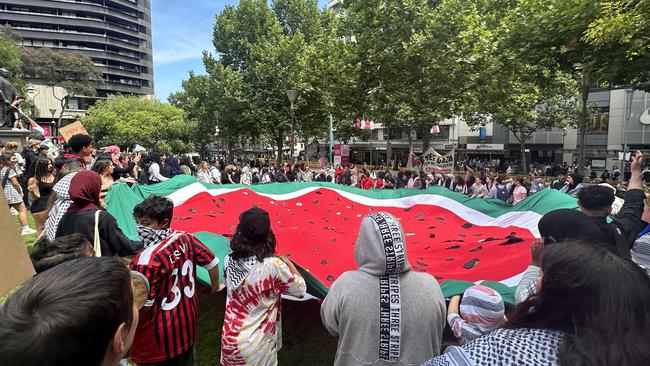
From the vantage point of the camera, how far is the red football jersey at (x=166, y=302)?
2.67m

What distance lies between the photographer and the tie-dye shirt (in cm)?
280

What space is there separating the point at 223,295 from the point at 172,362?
3307 mm

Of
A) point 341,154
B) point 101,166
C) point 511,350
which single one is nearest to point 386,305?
point 511,350

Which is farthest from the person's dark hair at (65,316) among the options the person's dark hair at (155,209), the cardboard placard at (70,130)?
the cardboard placard at (70,130)

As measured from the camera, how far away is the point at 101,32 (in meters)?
78.4

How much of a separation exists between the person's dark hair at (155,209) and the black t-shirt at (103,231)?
49 centimetres

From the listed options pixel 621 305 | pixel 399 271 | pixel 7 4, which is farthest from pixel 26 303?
pixel 7 4

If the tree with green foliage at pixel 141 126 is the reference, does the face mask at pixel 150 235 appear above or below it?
below

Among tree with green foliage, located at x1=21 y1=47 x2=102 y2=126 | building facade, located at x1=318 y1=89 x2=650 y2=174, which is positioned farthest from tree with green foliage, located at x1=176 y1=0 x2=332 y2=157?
tree with green foliage, located at x1=21 y1=47 x2=102 y2=126

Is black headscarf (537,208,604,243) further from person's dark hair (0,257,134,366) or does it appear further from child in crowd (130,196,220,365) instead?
person's dark hair (0,257,134,366)

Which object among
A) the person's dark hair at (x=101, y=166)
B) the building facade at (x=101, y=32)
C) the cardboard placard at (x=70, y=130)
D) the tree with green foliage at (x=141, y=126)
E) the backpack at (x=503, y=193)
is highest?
the building facade at (x=101, y=32)

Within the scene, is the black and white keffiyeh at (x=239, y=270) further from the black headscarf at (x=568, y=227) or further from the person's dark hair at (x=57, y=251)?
the black headscarf at (x=568, y=227)

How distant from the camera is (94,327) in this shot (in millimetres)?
1144

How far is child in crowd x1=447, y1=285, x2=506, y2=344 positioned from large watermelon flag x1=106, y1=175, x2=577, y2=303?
60.5 inches
